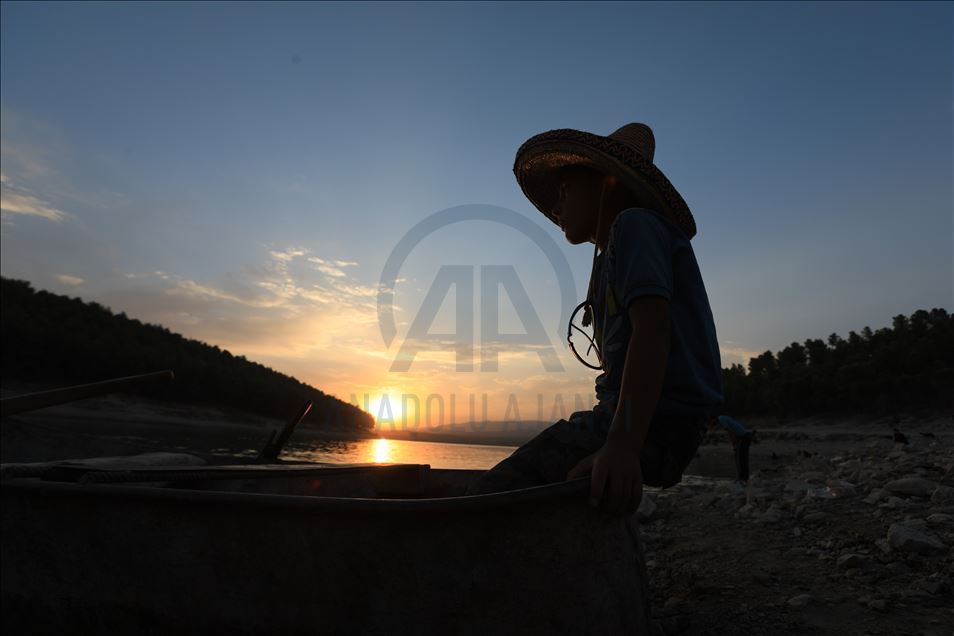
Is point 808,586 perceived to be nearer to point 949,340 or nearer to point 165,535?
point 165,535

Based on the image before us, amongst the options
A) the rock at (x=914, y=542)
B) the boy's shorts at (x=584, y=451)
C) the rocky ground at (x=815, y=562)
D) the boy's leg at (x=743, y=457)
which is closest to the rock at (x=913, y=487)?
the rocky ground at (x=815, y=562)

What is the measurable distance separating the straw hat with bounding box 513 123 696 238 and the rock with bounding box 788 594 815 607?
Result: 234cm

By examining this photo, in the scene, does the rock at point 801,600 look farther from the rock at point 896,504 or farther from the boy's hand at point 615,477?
the rock at point 896,504

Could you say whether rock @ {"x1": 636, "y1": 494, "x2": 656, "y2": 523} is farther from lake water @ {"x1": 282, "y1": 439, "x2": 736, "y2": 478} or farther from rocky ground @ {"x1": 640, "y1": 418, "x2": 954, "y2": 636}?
lake water @ {"x1": 282, "y1": 439, "x2": 736, "y2": 478}

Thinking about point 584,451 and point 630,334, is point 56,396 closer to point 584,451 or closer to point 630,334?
point 584,451

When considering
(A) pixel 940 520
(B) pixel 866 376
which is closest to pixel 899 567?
(A) pixel 940 520

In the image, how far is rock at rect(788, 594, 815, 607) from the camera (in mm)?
2986

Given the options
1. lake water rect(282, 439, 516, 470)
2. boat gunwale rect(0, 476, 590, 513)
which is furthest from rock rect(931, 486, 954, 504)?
boat gunwale rect(0, 476, 590, 513)

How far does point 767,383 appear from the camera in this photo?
5434 centimetres

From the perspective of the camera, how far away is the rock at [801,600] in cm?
299

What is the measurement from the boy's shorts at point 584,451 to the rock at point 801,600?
1.74 m

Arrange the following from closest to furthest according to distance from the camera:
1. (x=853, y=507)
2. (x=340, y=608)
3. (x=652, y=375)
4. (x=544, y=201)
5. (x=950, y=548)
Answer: (x=652, y=375), (x=340, y=608), (x=544, y=201), (x=950, y=548), (x=853, y=507)

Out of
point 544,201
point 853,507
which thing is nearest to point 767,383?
point 853,507

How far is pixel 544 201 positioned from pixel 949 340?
56.9 m
